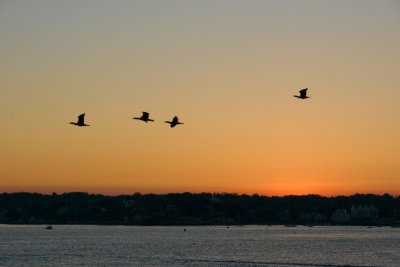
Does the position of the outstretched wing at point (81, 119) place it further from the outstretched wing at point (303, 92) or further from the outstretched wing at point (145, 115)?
the outstretched wing at point (303, 92)

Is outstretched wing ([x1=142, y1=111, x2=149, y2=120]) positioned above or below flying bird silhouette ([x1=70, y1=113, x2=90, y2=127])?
above

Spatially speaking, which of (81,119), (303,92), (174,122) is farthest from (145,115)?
(303,92)

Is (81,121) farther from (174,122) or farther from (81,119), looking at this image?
(174,122)

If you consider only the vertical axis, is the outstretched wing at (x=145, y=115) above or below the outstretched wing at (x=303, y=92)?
below

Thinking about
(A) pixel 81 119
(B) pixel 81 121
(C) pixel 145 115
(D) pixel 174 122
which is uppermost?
(C) pixel 145 115

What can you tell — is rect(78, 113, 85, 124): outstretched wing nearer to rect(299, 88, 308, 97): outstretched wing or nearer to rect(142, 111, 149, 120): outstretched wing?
rect(142, 111, 149, 120): outstretched wing

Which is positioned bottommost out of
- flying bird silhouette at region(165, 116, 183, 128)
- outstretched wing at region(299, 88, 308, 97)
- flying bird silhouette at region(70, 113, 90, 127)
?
flying bird silhouette at region(70, 113, 90, 127)

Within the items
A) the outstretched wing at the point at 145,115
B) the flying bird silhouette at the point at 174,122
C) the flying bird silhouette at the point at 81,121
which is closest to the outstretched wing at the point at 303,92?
the flying bird silhouette at the point at 174,122

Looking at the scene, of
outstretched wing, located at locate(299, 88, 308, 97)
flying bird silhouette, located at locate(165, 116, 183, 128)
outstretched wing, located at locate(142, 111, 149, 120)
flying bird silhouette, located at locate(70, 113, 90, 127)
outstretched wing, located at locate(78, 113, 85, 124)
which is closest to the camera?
flying bird silhouette, located at locate(70, 113, 90, 127)

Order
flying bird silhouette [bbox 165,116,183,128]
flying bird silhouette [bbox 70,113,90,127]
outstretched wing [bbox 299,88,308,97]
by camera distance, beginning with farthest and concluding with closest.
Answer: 1. flying bird silhouette [bbox 165,116,183,128]
2. outstretched wing [bbox 299,88,308,97]
3. flying bird silhouette [bbox 70,113,90,127]

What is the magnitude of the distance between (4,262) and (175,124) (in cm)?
8259

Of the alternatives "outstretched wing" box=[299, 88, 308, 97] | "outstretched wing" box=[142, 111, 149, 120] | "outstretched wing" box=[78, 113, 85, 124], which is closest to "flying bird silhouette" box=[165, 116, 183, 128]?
"outstretched wing" box=[142, 111, 149, 120]

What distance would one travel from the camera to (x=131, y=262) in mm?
153125

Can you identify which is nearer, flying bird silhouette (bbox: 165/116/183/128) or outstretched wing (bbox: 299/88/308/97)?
outstretched wing (bbox: 299/88/308/97)
